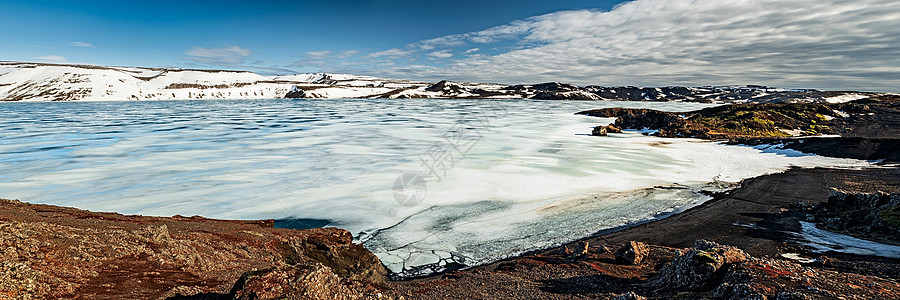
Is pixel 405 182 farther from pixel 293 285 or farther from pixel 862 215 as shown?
pixel 862 215

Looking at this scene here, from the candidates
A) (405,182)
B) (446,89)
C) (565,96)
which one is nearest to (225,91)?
(446,89)

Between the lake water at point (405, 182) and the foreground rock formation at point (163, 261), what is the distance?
86.2 inches

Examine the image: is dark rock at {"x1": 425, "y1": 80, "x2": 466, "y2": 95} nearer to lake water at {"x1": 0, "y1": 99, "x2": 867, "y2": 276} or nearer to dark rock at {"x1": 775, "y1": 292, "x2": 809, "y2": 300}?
lake water at {"x1": 0, "y1": 99, "x2": 867, "y2": 276}

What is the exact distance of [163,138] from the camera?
2728cm

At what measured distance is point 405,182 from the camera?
612 inches

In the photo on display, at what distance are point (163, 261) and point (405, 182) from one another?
34.9ft

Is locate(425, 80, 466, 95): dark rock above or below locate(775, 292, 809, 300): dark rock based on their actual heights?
above

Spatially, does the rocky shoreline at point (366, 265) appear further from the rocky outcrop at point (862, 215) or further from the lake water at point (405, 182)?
the lake water at point (405, 182)

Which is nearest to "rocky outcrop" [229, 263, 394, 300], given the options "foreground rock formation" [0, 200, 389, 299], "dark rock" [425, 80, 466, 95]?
"foreground rock formation" [0, 200, 389, 299]

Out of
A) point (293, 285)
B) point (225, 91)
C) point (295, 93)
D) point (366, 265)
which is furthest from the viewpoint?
point (225, 91)

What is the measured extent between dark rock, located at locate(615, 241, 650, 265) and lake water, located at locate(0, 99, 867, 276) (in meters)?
1.95

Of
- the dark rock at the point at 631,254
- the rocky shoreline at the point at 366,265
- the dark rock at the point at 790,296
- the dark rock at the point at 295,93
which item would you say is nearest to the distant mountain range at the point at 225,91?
the dark rock at the point at 295,93

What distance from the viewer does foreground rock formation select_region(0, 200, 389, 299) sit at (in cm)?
378

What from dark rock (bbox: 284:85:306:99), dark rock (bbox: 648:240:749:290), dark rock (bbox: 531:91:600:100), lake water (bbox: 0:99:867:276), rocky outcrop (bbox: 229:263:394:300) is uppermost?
dark rock (bbox: 284:85:306:99)
